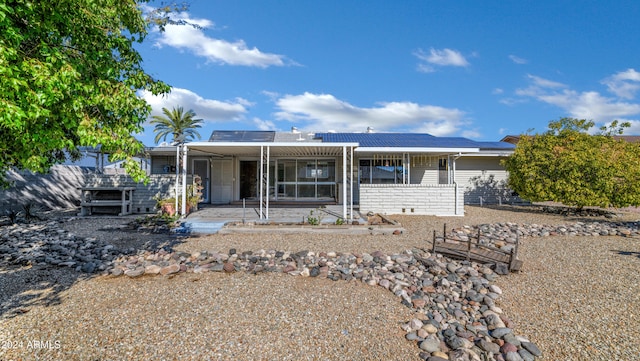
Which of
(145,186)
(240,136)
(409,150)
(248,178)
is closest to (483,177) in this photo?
(409,150)

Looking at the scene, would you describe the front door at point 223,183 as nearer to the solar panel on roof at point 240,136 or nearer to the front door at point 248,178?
the front door at point 248,178

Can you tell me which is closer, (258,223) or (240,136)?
(258,223)

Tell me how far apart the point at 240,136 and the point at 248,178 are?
2571mm

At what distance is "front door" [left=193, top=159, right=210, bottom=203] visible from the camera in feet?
45.8

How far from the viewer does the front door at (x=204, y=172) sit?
45.8ft

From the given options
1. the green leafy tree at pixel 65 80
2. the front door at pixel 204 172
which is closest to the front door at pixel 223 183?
the front door at pixel 204 172

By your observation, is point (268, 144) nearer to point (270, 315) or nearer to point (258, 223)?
point (258, 223)

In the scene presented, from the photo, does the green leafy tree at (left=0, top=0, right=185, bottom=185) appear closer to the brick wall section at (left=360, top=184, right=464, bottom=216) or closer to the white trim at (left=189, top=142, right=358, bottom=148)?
the white trim at (left=189, top=142, right=358, bottom=148)

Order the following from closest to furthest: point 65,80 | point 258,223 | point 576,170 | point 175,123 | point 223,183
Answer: point 65,80
point 258,223
point 576,170
point 223,183
point 175,123

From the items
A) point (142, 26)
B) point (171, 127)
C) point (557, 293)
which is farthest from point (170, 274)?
point (171, 127)

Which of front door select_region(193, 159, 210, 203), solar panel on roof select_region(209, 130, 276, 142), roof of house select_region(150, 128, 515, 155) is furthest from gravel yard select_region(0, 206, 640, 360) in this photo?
solar panel on roof select_region(209, 130, 276, 142)

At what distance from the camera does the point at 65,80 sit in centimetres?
249

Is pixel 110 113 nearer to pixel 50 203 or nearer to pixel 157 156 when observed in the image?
pixel 157 156

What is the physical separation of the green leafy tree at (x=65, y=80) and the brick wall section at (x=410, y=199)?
8470 mm
